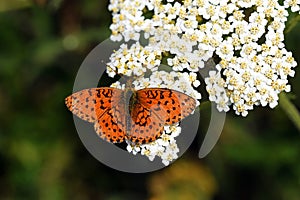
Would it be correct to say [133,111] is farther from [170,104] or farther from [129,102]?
[170,104]

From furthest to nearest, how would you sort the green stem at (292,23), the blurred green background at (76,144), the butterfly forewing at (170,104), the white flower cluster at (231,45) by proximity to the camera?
the blurred green background at (76,144) → the green stem at (292,23) → the white flower cluster at (231,45) → the butterfly forewing at (170,104)

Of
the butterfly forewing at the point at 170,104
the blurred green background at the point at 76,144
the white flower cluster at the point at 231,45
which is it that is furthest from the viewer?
the blurred green background at the point at 76,144

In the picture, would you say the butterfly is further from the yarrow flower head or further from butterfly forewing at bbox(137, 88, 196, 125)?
the yarrow flower head

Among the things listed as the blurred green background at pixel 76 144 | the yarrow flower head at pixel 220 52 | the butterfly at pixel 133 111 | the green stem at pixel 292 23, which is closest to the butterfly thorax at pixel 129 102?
the butterfly at pixel 133 111

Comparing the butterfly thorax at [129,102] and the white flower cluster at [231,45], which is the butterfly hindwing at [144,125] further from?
the white flower cluster at [231,45]

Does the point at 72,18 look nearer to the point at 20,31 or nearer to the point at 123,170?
the point at 20,31

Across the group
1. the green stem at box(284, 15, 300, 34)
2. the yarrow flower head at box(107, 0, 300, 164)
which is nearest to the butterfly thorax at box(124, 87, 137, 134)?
the yarrow flower head at box(107, 0, 300, 164)

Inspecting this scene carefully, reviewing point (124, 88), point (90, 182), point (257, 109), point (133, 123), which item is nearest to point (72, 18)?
point (90, 182)

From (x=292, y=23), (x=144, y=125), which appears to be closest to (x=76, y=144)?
(x=144, y=125)
